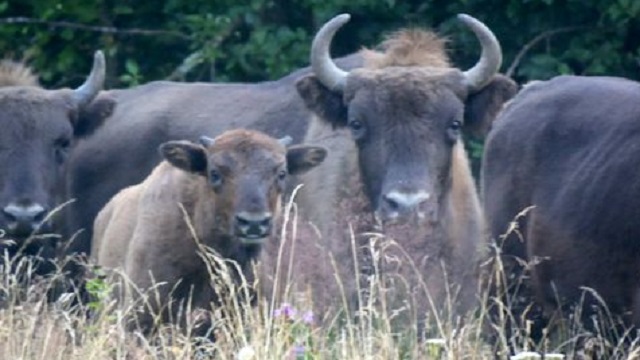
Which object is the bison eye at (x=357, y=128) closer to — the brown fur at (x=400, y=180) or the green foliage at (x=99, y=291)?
the brown fur at (x=400, y=180)

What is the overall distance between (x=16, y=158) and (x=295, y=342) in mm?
4818

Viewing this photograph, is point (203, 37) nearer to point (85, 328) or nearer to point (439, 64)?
point (439, 64)

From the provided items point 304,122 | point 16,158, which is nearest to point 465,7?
point 304,122

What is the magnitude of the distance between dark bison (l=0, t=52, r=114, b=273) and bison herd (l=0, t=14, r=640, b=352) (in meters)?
0.02

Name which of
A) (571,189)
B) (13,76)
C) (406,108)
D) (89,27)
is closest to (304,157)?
(406,108)

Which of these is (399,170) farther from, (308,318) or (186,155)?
(308,318)

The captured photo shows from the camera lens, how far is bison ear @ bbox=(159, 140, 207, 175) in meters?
12.4

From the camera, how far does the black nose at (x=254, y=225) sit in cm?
1180

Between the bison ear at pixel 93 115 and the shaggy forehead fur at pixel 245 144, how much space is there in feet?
10.3

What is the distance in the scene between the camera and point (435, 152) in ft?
42.1

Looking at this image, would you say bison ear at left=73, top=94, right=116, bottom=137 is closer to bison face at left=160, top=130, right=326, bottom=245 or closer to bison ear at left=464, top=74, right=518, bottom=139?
bison face at left=160, top=130, right=326, bottom=245

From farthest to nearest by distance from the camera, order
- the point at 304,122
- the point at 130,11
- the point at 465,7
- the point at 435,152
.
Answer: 1. the point at 130,11
2. the point at 465,7
3. the point at 304,122
4. the point at 435,152

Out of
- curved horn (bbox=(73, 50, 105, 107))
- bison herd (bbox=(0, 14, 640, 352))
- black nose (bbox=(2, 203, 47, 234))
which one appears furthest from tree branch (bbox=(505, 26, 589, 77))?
black nose (bbox=(2, 203, 47, 234))

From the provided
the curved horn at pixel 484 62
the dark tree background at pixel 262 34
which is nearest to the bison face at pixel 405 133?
the curved horn at pixel 484 62
